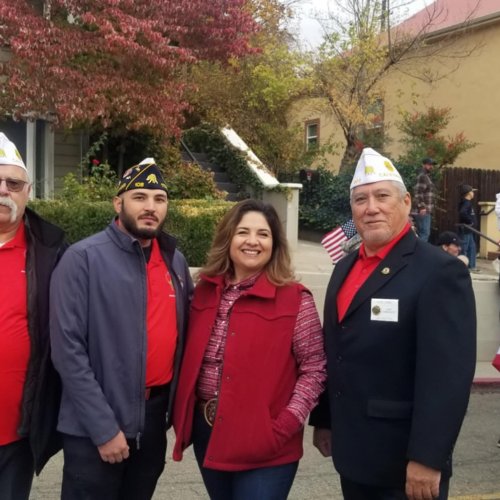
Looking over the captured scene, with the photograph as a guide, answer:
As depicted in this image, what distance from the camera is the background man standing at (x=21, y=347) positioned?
301 cm

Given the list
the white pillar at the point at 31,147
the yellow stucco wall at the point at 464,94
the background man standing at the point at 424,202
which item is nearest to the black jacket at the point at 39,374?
the white pillar at the point at 31,147

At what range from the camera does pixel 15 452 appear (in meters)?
3.10

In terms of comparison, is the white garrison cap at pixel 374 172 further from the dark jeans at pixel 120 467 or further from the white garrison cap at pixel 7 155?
the white garrison cap at pixel 7 155

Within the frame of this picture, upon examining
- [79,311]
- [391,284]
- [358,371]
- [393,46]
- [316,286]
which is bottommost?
[316,286]

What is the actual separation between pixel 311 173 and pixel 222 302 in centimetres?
1345

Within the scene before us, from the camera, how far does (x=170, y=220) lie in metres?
9.20

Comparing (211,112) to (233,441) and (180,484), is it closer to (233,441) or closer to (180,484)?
(180,484)

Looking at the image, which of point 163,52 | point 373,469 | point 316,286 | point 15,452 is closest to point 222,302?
point 373,469

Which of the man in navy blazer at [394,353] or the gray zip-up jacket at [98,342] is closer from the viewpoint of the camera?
the man in navy blazer at [394,353]

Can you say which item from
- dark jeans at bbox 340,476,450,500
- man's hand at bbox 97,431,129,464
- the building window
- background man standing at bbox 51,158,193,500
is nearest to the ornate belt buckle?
background man standing at bbox 51,158,193,500

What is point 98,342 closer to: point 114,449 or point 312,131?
point 114,449

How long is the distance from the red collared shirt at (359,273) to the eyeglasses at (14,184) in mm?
1661

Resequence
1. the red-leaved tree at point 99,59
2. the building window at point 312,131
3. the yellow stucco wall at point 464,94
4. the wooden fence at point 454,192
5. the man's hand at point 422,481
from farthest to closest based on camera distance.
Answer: the building window at point 312,131
the yellow stucco wall at point 464,94
the wooden fence at point 454,192
the red-leaved tree at point 99,59
the man's hand at point 422,481

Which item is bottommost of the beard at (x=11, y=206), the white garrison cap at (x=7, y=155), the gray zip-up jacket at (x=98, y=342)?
the gray zip-up jacket at (x=98, y=342)
